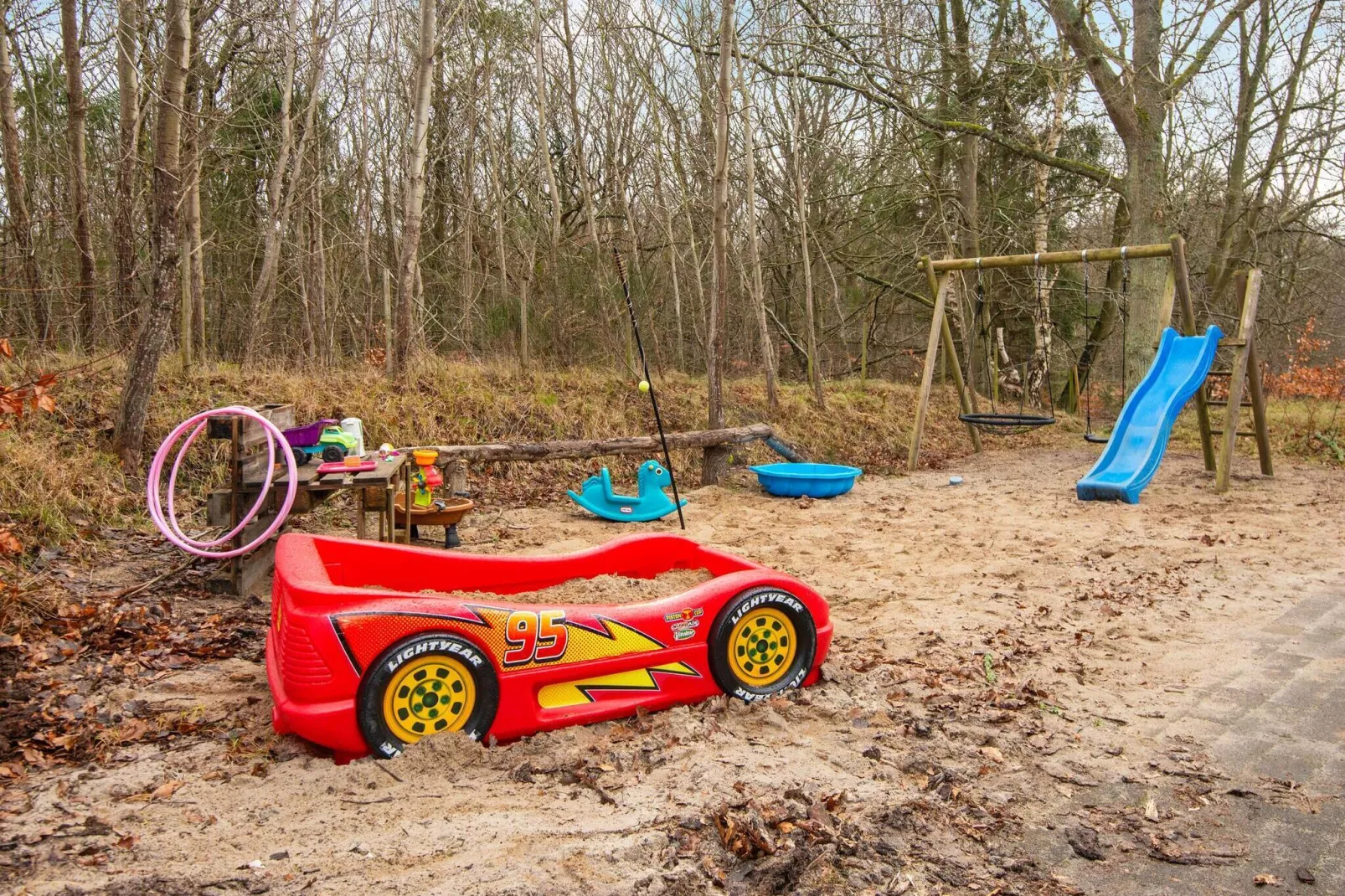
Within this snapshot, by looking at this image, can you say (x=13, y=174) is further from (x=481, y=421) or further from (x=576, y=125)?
(x=576, y=125)

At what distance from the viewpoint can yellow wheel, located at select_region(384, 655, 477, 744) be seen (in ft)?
9.83

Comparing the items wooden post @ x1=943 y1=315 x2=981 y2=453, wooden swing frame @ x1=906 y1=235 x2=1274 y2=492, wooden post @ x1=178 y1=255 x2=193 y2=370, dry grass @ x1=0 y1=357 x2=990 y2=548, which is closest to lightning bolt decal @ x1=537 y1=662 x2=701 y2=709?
dry grass @ x1=0 y1=357 x2=990 y2=548

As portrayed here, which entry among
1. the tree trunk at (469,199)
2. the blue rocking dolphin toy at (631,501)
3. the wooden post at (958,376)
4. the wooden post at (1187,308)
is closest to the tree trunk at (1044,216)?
the wooden post at (958,376)

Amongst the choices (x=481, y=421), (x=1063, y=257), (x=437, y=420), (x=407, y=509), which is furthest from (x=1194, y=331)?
(x=407, y=509)

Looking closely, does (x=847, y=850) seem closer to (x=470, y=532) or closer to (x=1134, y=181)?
(x=470, y=532)

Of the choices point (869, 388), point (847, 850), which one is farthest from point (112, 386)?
point (869, 388)

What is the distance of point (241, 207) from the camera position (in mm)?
14523

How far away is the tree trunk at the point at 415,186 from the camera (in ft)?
29.5

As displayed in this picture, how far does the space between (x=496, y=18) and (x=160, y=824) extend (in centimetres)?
1285

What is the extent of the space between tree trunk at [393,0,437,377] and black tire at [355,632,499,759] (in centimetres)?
678

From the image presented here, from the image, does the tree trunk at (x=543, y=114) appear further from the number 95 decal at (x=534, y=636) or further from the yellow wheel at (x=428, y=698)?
the yellow wheel at (x=428, y=698)

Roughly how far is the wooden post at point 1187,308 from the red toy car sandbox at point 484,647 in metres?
6.86

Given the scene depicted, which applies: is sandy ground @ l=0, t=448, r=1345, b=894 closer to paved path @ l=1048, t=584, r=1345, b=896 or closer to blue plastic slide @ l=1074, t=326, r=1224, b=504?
paved path @ l=1048, t=584, r=1345, b=896

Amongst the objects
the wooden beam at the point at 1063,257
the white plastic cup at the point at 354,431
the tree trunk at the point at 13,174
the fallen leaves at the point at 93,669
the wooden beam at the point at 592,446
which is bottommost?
the fallen leaves at the point at 93,669
